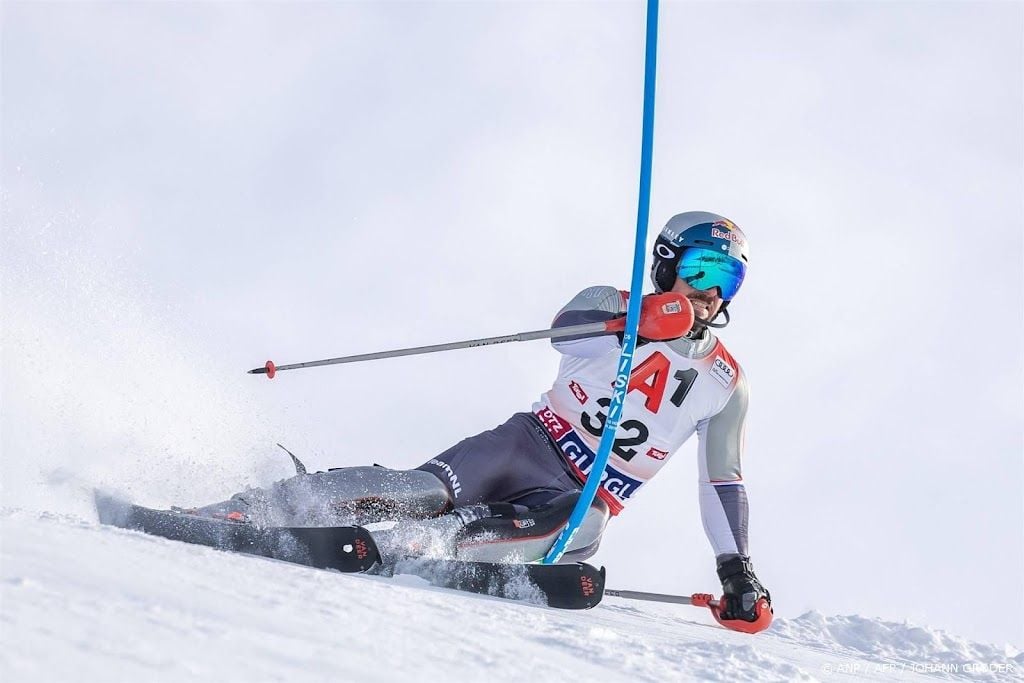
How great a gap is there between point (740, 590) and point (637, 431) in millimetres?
941

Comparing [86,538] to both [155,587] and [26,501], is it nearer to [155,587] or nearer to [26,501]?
[155,587]

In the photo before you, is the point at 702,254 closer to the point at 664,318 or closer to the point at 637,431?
the point at 664,318

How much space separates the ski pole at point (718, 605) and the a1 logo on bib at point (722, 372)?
1066 millimetres

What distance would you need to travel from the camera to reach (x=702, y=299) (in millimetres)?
5117

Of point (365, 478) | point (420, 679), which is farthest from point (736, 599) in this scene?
point (420, 679)

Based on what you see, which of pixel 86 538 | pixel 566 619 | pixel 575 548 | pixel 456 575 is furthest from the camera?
pixel 575 548

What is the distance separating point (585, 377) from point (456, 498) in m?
0.97

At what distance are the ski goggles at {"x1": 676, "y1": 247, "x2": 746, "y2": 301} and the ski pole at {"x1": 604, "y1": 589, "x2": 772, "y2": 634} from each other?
1.51 metres

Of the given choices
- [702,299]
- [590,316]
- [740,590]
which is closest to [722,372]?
[702,299]

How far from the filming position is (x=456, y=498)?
4816mm

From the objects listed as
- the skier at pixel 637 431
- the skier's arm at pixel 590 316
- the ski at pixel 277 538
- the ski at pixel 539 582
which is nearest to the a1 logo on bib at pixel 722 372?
the skier at pixel 637 431

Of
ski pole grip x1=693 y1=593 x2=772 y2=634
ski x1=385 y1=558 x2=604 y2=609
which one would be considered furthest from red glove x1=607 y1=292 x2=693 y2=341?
ski pole grip x1=693 y1=593 x2=772 y2=634

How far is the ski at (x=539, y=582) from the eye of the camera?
164 inches

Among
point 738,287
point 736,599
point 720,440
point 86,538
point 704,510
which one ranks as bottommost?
point 86,538
